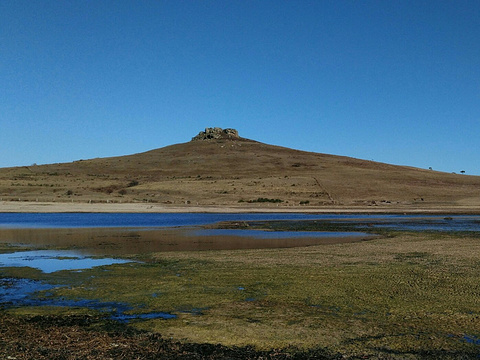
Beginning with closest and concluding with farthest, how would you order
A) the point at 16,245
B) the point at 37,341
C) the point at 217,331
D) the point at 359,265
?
the point at 37,341 → the point at 217,331 → the point at 359,265 → the point at 16,245

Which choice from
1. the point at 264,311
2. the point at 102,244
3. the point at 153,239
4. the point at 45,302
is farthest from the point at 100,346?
the point at 153,239

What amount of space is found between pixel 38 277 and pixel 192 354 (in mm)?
11728

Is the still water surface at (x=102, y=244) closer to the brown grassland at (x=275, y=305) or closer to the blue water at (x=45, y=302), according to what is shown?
the blue water at (x=45, y=302)

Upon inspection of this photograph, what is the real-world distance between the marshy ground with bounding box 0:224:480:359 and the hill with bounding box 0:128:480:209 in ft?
211

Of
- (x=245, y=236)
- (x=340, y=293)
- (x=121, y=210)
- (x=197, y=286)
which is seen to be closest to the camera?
(x=340, y=293)

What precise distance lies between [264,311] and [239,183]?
94370 mm

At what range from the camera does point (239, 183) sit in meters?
108

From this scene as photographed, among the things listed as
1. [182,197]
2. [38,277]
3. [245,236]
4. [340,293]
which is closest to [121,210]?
[182,197]

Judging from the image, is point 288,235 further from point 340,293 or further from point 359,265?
point 340,293

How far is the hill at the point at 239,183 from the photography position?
89.4m

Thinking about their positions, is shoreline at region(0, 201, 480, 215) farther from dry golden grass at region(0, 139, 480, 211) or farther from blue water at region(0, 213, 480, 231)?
dry golden grass at region(0, 139, 480, 211)

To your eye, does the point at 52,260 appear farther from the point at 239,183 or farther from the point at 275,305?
the point at 239,183

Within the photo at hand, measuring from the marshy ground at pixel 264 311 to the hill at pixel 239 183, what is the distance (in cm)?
6427

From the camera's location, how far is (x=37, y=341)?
10961 mm
